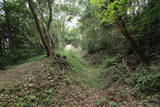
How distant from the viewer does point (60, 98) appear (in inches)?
155

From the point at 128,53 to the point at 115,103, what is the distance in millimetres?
5349

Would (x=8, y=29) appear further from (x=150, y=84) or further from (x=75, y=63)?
(x=150, y=84)

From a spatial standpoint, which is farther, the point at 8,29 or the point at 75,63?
the point at 8,29

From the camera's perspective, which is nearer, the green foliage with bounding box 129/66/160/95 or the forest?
the green foliage with bounding box 129/66/160/95

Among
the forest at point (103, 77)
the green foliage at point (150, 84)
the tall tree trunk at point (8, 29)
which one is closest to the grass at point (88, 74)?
the forest at point (103, 77)

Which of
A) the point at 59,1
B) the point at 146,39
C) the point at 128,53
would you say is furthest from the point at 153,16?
the point at 59,1

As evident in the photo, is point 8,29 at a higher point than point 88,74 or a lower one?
higher

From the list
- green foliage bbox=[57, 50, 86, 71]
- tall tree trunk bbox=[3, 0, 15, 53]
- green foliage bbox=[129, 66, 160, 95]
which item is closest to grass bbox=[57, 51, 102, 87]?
green foliage bbox=[57, 50, 86, 71]

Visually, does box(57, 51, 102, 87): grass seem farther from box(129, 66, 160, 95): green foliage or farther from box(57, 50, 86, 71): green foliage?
box(129, 66, 160, 95): green foliage

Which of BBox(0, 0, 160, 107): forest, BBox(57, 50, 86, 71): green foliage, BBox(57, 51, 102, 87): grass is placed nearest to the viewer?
BBox(0, 0, 160, 107): forest

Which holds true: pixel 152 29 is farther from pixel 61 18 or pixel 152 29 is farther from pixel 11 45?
pixel 61 18

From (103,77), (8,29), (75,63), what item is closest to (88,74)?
(103,77)

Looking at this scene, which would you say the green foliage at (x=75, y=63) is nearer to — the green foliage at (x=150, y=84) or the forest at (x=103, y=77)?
the forest at (x=103, y=77)

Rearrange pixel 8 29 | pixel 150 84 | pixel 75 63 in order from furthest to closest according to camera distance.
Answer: pixel 8 29, pixel 75 63, pixel 150 84
